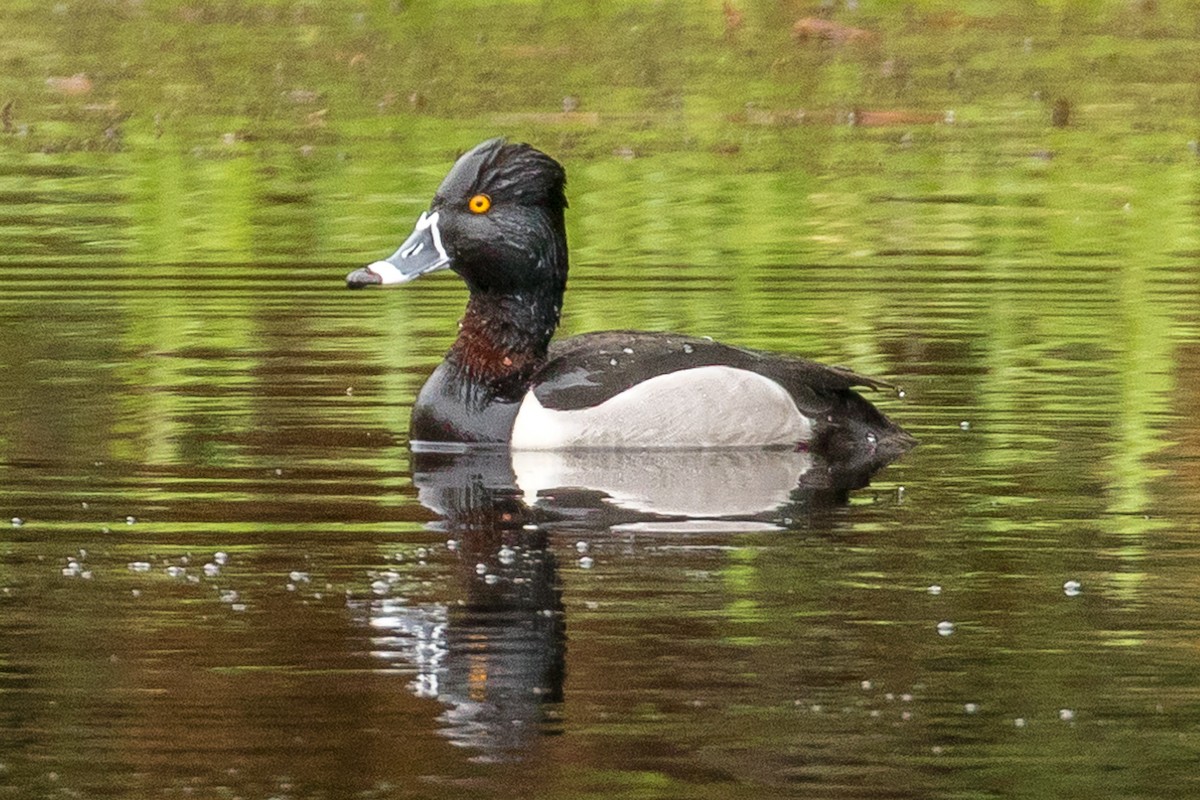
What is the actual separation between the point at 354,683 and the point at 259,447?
3.63 metres

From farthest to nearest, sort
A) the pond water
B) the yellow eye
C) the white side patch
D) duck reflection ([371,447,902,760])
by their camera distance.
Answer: the yellow eye
the white side patch
duck reflection ([371,447,902,760])
the pond water

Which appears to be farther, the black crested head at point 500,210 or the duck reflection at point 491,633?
the black crested head at point 500,210

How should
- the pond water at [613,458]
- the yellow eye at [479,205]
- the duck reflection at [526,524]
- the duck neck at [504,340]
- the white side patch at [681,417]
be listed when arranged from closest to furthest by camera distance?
the pond water at [613,458] < the duck reflection at [526,524] < the white side patch at [681,417] < the duck neck at [504,340] < the yellow eye at [479,205]

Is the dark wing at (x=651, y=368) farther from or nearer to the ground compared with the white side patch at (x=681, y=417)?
farther from the ground

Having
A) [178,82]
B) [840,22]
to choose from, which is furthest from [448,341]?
[840,22]

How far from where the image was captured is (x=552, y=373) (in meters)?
10.6

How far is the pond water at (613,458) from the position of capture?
647 cm

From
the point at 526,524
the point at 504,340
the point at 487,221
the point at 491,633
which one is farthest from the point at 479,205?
the point at 491,633

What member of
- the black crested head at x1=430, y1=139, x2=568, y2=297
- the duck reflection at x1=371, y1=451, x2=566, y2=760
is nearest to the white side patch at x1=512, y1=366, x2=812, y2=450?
the black crested head at x1=430, y1=139, x2=568, y2=297

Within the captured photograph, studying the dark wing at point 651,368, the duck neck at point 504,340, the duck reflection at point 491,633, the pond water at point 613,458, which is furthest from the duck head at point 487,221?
the duck reflection at point 491,633

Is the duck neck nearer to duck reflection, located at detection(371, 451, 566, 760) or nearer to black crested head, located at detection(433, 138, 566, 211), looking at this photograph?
black crested head, located at detection(433, 138, 566, 211)

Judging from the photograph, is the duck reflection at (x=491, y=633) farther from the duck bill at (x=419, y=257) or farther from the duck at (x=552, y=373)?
the duck bill at (x=419, y=257)

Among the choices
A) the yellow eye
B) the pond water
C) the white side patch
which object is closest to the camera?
the pond water

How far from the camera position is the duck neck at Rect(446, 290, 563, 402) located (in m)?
10.8
